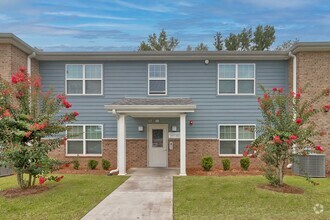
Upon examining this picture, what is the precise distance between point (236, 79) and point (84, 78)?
7308 mm

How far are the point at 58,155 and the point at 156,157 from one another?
4721mm

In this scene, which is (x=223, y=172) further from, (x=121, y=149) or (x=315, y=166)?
(x=121, y=149)

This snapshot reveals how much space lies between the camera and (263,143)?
8562 mm

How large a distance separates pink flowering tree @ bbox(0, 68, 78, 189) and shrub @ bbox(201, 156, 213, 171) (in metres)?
6.38

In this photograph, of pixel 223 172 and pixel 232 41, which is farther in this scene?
pixel 232 41

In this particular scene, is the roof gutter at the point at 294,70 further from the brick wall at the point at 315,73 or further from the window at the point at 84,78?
the window at the point at 84,78

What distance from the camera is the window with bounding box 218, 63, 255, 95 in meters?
14.1

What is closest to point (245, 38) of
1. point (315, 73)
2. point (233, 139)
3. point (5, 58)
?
point (315, 73)

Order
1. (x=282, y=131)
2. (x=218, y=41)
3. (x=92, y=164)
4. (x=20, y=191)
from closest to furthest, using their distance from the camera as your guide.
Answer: (x=20, y=191) → (x=282, y=131) → (x=92, y=164) → (x=218, y=41)

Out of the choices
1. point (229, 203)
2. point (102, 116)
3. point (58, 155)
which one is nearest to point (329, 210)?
point (229, 203)

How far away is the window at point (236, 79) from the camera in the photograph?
14055mm

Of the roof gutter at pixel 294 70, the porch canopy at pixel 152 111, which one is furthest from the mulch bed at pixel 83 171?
the roof gutter at pixel 294 70

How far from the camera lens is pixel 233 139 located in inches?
553

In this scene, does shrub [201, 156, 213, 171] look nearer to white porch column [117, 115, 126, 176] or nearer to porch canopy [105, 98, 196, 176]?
porch canopy [105, 98, 196, 176]
